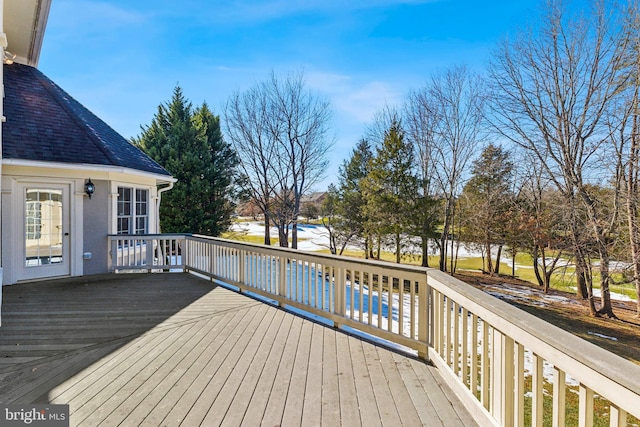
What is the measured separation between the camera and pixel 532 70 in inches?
422

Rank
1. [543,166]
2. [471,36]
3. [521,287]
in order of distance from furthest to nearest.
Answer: [521,287] < [543,166] < [471,36]

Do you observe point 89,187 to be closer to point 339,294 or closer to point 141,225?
point 141,225

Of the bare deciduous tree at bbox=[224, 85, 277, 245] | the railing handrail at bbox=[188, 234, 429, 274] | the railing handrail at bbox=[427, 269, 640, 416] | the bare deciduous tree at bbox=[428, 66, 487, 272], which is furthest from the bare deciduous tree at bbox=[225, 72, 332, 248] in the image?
the railing handrail at bbox=[427, 269, 640, 416]

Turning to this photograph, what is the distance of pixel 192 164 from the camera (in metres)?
15.7

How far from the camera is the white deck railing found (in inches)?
47.1

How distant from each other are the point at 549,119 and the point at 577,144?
1.19 metres

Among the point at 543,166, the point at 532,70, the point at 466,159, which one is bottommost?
the point at 543,166

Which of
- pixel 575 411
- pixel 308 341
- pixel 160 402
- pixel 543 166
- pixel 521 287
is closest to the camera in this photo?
pixel 160 402

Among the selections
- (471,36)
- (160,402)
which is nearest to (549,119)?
(471,36)

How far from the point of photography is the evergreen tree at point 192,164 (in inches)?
609

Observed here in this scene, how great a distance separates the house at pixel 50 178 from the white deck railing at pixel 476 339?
3115mm

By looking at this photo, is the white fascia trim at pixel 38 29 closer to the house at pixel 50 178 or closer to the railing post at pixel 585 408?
the house at pixel 50 178

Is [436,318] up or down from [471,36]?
down

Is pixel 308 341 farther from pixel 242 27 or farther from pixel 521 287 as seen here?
pixel 521 287
